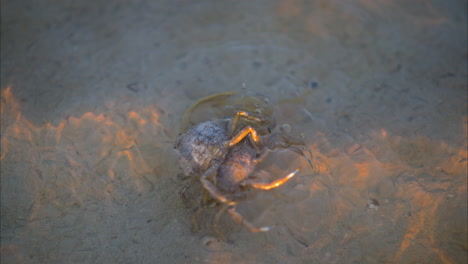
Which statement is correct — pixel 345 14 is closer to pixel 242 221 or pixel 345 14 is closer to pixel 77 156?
pixel 242 221

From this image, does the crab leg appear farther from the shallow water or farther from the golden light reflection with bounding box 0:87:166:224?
the golden light reflection with bounding box 0:87:166:224

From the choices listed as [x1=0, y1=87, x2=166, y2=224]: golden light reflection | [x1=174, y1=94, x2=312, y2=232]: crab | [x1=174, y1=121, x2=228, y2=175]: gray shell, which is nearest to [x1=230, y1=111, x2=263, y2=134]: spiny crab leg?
[x1=174, y1=94, x2=312, y2=232]: crab

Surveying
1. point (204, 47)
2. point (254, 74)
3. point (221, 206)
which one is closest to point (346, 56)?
point (254, 74)

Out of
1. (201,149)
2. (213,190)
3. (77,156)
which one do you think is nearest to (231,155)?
(201,149)

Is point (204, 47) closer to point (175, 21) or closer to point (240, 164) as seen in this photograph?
point (175, 21)

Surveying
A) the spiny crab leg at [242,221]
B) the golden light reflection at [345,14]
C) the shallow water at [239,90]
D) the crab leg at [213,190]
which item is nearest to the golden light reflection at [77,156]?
the shallow water at [239,90]
